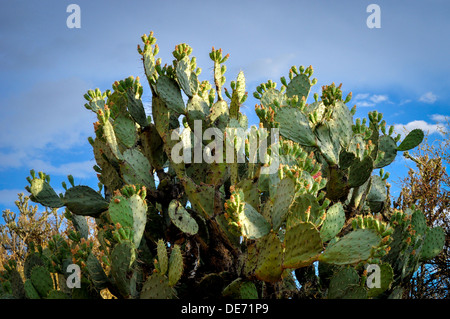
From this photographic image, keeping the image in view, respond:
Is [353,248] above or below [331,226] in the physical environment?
below

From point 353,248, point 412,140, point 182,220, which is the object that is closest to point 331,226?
point 353,248

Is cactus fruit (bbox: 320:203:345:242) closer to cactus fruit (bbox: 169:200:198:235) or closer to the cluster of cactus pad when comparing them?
the cluster of cactus pad

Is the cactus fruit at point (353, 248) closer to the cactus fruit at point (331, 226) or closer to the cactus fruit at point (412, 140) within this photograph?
the cactus fruit at point (331, 226)

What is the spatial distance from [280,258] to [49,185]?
244 centimetres

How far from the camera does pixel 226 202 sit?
2.88 metres

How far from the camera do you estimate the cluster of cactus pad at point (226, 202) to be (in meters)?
2.88

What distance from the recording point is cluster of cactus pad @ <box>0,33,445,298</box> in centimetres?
288

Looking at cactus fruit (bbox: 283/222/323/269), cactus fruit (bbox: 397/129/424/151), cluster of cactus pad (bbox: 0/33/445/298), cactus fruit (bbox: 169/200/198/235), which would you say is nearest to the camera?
cactus fruit (bbox: 283/222/323/269)

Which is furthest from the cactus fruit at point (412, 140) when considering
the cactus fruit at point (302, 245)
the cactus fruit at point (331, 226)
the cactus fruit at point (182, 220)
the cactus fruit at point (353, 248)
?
the cactus fruit at point (182, 220)

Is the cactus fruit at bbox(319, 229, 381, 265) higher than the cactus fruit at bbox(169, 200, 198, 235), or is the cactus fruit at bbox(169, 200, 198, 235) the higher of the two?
the cactus fruit at bbox(169, 200, 198, 235)

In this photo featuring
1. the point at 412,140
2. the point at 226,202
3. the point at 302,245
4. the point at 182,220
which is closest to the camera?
the point at 302,245

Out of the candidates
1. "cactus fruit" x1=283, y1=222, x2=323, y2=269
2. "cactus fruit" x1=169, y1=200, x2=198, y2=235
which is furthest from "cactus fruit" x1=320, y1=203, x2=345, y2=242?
"cactus fruit" x1=169, y1=200, x2=198, y2=235

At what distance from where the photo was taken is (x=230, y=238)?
3.33 meters

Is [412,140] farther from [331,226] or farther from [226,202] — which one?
[226,202]
